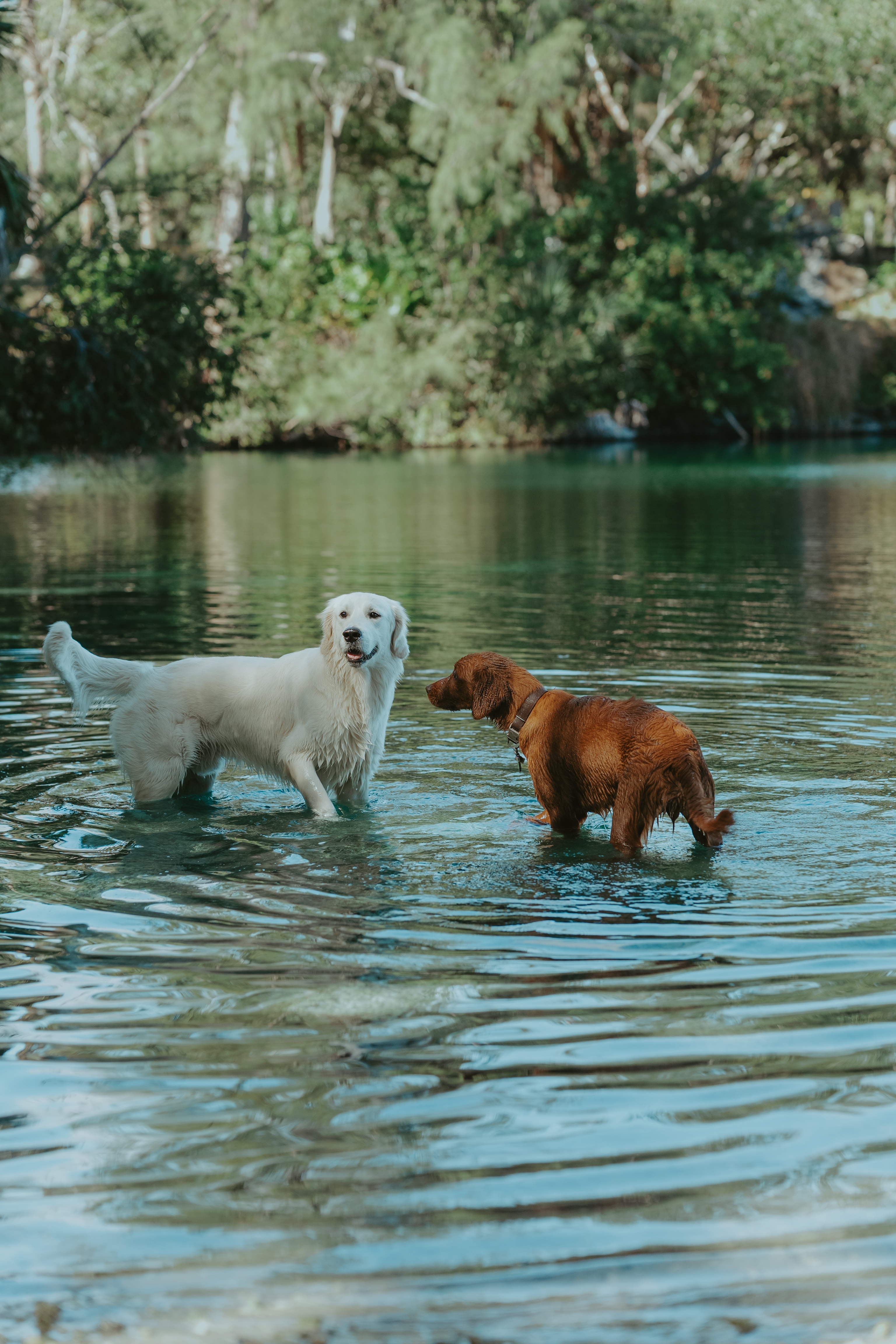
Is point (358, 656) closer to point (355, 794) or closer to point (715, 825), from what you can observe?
point (355, 794)

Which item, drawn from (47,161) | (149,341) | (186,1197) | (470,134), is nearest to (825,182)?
(470,134)

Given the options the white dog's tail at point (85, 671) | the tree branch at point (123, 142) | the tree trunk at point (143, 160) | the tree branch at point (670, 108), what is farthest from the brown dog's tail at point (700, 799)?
the tree branch at point (670, 108)

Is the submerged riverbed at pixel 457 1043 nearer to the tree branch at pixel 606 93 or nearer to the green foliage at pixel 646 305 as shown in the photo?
the green foliage at pixel 646 305

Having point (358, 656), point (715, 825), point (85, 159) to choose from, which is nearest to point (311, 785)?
point (358, 656)

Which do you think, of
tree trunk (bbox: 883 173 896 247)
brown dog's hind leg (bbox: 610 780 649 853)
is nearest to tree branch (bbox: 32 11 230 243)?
brown dog's hind leg (bbox: 610 780 649 853)

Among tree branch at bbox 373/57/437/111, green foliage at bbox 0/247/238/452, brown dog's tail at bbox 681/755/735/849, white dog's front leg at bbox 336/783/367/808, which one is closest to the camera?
brown dog's tail at bbox 681/755/735/849

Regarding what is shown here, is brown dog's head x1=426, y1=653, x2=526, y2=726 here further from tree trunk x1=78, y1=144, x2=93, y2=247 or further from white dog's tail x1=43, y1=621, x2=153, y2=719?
tree trunk x1=78, y1=144, x2=93, y2=247

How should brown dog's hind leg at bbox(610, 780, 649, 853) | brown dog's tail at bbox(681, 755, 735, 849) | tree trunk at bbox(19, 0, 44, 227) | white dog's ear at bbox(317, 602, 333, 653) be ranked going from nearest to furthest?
1. brown dog's tail at bbox(681, 755, 735, 849)
2. brown dog's hind leg at bbox(610, 780, 649, 853)
3. white dog's ear at bbox(317, 602, 333, 653)
4. tree trunk at bbox(19, 0, 44, 227)

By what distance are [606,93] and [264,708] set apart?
46466 millimetres

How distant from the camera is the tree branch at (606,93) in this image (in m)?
46.5

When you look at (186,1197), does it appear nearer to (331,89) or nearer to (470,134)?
(470,134)

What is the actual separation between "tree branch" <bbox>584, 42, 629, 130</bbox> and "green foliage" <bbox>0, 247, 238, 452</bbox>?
30.2 metres

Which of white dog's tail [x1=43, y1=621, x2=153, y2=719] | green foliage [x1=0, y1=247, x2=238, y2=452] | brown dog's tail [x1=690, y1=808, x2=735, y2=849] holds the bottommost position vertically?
brown dog's tail [x1=690, y1=808, x2=735, y2=849]

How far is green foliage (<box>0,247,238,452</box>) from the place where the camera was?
1989cm
